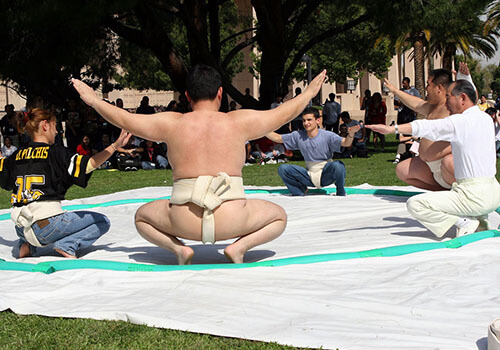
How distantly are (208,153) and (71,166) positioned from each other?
0.96 meters

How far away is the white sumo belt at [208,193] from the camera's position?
3.52 m

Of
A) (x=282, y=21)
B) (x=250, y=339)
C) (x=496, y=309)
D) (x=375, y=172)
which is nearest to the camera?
(x=250, y=339)

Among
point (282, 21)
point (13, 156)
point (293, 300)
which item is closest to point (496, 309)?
point (293, 300)

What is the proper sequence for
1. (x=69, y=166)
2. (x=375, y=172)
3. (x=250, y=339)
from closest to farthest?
1. (x=250, y=339)
2. (x=69, y=166)
3. (x=375, y=172)

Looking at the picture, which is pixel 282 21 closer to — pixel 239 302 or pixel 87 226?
pixel 87 226

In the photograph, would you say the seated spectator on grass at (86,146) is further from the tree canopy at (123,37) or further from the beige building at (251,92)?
the beige building at (251,92)

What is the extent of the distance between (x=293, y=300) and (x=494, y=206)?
1.94 m

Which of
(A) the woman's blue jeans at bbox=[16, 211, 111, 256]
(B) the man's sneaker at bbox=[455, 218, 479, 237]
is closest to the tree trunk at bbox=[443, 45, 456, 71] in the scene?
(B) the man's sneaker at bbox=[455, 218, 479, 237]

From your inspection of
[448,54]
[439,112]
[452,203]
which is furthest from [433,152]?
[448,54]

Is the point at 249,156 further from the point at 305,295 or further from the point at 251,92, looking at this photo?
→ the point at 251,92

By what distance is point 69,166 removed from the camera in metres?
4.04

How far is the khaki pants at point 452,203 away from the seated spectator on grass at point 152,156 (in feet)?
24.7

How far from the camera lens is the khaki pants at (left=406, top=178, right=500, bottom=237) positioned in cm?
421

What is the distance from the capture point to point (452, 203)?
4.24 meters
